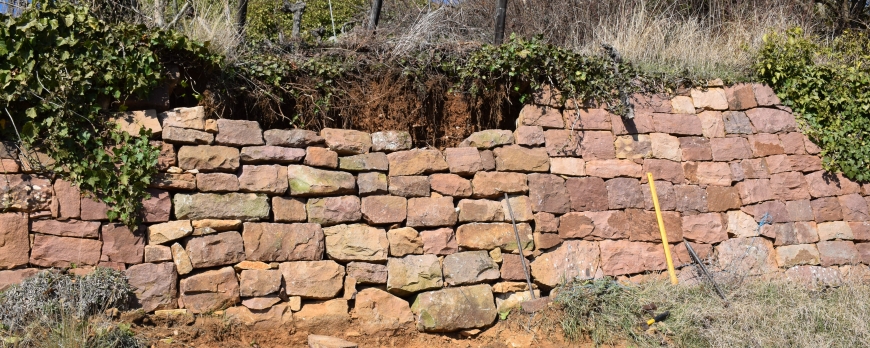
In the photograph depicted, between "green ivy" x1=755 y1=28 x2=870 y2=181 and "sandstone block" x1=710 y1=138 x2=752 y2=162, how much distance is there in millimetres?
712

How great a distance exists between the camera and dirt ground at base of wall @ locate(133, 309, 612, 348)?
5.09m

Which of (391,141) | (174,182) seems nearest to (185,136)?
(174,182)

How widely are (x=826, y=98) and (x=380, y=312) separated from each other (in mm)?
5023

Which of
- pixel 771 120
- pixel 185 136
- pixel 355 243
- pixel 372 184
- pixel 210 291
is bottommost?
pixel 210 291

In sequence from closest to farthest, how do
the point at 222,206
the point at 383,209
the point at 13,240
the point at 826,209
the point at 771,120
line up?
the point at 13,240, the point at 222,206, the point at 383,209, the point at 826,209, the point at 771,120

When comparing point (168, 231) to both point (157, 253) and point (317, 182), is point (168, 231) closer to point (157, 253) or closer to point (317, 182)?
point (157, 253)

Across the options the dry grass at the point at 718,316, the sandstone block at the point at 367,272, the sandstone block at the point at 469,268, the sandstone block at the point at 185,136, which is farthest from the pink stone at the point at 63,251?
the dry grass at the point at 718,316

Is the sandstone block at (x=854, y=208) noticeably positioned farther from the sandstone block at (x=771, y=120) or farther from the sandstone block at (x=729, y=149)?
the sandstone block at (x=729, y=149)

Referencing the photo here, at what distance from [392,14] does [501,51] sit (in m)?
3.43

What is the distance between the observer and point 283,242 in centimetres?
561

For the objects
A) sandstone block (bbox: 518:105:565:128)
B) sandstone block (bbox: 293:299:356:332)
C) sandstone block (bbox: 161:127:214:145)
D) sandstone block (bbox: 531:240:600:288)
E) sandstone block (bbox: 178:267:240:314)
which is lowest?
sandstone block (bbox: 293:299:356:332)

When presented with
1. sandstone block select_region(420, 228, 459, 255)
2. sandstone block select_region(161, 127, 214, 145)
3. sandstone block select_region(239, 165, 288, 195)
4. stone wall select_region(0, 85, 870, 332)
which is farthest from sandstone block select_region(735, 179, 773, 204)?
sandstone block select_region(161, 127, 214, 145)

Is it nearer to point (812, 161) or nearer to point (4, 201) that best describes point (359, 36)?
point (4, 201)

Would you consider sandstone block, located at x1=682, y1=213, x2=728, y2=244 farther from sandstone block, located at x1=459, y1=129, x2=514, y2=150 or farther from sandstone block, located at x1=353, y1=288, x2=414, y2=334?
sandstone block, located at x1=353, y1=288, x2=414, y2=334
